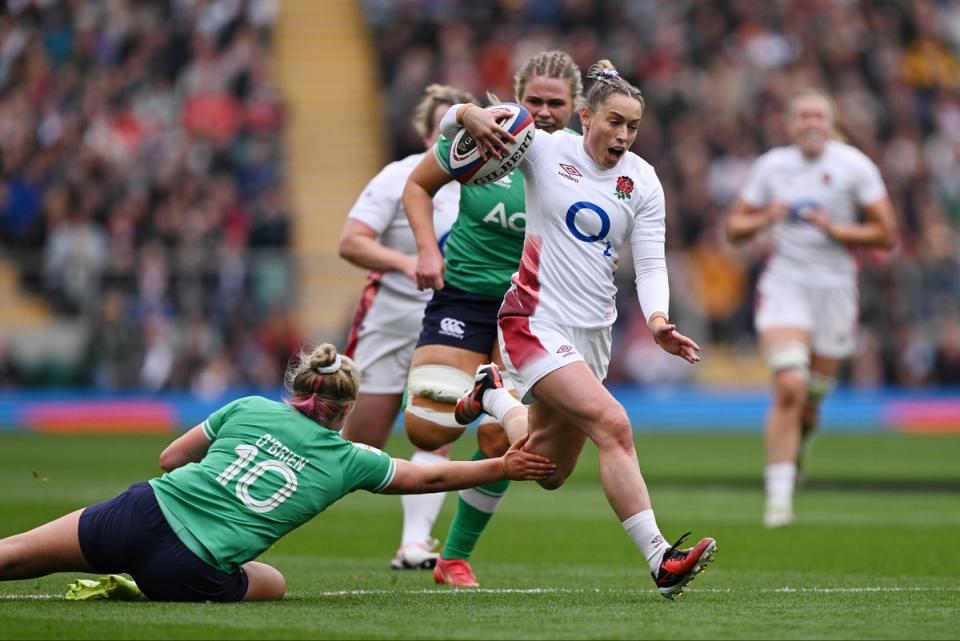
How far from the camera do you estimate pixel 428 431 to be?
888 centimetres

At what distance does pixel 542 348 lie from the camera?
7422mm

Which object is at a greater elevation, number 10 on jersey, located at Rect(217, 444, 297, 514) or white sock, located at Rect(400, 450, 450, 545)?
number 10 on jersey, located at Rect(217, 444, 297, 514)

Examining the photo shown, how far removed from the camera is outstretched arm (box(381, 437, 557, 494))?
7.07m

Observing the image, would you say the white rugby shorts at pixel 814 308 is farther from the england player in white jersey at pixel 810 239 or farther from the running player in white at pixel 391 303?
the running player in white at pixel 391 303

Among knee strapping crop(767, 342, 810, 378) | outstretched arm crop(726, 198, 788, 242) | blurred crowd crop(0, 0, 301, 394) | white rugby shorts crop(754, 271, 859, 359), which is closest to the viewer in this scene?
knee strapping crop(767, 342, 810, 378)

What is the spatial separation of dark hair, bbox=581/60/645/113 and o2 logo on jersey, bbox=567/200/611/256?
454 mm

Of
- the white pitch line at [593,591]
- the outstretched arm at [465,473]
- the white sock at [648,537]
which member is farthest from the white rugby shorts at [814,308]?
the outstretched arm at [465,473]

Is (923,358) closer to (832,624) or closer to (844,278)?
(844,278)

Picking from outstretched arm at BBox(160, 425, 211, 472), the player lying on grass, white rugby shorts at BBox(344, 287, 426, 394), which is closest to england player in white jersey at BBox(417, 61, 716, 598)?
the player lying on grass

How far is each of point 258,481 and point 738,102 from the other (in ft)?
69.3

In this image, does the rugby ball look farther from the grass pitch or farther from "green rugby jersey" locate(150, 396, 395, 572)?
the grass pitch

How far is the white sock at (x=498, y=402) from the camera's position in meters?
7.69

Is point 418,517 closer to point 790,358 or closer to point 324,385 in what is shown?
point 324,385

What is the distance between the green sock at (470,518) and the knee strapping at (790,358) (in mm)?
3852
